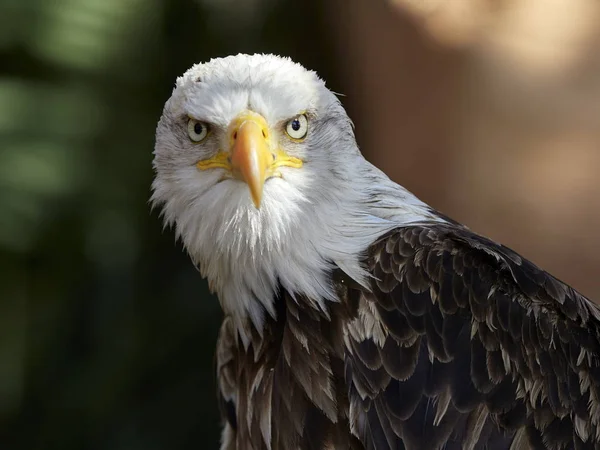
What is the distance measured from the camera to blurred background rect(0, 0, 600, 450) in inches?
150

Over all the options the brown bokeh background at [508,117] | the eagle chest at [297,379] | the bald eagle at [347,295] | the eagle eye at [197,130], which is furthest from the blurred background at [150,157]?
the eagle chest at [297,379]

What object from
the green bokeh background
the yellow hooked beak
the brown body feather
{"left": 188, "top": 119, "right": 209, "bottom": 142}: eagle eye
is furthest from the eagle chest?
the green bokeh background

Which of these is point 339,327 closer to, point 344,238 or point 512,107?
point 344,238

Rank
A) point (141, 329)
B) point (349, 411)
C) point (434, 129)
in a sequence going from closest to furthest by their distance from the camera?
point (349, 411) → point (434, 129) → point (141, 329)

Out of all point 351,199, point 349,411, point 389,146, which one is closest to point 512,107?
point 389,146

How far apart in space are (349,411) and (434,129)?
2185 mm

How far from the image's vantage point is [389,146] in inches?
165

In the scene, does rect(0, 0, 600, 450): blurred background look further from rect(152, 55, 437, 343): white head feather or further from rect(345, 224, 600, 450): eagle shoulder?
rect(345, 224, 600, 450): eagle shoulder

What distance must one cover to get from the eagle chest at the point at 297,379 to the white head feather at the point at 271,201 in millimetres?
45

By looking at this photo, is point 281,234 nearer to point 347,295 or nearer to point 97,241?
point 347,295

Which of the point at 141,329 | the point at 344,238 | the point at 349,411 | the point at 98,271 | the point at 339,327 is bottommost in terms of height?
the point at 141,329

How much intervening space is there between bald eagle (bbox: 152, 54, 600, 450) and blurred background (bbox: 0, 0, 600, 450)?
1672 millimetres

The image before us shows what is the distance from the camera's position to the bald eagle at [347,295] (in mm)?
2066

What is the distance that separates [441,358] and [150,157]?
2.60 metres
